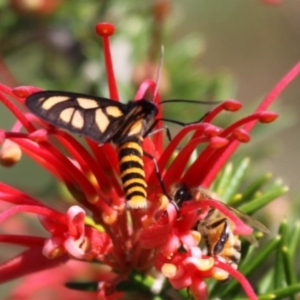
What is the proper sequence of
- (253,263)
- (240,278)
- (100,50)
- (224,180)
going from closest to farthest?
(240,278) → (253,263) → (224,180) → (100,50)

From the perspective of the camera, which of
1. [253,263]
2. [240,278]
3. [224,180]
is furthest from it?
[224,180]

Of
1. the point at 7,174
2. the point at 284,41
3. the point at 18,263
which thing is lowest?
the point at 7,174

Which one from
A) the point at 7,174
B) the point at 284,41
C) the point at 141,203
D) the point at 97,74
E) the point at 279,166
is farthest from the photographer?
the point at 284,41

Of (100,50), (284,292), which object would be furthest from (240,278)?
(100,50)

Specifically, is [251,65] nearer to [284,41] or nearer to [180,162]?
[284,41]

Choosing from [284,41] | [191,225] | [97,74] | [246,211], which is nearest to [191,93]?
[97,74]

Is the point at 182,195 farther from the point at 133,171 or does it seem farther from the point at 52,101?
the point at 52,101

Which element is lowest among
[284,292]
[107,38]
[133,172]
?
[284,292]
